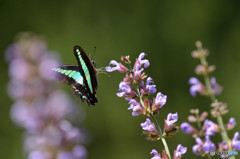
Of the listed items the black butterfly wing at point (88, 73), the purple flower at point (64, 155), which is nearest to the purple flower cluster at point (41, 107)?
the purple flower at point (64, 155)

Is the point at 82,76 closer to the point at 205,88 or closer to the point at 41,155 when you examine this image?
the point at 41,155

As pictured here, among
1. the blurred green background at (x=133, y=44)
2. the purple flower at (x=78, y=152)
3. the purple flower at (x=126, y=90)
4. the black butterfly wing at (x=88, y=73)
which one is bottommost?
the purple flower at (x=126, y=90)

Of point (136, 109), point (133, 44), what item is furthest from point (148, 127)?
point (133, 44)

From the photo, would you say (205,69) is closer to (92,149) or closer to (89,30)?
(92,149)

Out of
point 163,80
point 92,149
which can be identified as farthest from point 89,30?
point 92,149

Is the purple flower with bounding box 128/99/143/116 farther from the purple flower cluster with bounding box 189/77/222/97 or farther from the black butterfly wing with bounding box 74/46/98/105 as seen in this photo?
the black butterfly wing with bounding box 74/46/98/105

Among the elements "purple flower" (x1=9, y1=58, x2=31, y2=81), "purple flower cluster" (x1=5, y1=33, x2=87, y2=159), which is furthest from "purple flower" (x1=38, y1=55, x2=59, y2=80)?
"purple flower" (x1=9, y1=58, x2=31, y2=81)

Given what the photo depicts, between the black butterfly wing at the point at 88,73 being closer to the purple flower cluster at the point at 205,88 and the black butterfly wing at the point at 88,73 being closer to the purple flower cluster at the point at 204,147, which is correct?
the purple flower cluster at the point at 205,88
